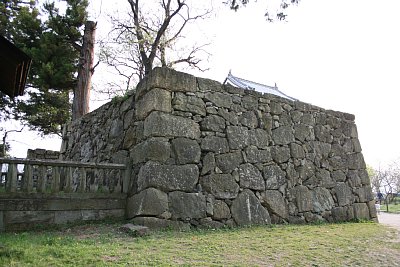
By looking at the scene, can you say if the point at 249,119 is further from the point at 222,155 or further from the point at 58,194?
the point at 58,194

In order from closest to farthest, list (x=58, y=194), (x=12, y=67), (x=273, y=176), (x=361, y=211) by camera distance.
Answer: (x=12, y=67), (x=58, y=194), (x=273, y=176), (x=361, y=211)

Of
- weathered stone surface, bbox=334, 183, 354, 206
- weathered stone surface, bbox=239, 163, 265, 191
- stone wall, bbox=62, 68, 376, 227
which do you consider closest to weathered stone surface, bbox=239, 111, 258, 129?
stone wall, bbox=62, 68, 376, 227

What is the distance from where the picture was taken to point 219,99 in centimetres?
665

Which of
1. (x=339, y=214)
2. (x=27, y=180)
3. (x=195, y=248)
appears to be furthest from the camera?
(x=339, y=214)

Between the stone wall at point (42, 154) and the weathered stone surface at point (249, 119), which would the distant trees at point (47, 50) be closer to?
the stone wall at point (42, 154)

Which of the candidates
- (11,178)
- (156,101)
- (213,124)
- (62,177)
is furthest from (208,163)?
(11,178)

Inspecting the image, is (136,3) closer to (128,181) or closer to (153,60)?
(153,60)

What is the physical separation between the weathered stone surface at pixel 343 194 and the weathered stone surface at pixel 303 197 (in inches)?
40.5

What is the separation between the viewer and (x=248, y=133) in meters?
6.90

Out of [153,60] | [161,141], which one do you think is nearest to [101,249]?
[161,141]

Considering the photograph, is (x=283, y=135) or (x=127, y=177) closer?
(x=127, y=177)

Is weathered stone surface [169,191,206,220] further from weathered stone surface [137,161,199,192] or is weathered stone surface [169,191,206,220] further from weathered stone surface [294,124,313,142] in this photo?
weathered stone surface [294,124,313,142]

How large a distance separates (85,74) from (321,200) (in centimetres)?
889

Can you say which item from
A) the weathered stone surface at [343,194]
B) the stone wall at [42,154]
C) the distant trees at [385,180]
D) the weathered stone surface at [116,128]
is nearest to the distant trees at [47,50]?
the stone wall at [42,154]
